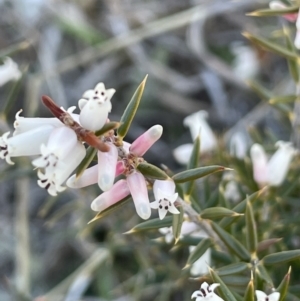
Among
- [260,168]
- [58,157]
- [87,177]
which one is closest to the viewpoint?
[58,157]

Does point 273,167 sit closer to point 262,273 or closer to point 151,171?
point 262,273

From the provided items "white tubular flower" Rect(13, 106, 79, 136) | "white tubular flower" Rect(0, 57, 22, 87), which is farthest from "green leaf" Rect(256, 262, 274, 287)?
"white tubular flower" Rect(0, 57, 22, 87)

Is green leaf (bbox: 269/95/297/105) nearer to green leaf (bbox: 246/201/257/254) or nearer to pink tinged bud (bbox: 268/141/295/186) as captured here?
pink tinged bud (bbox: 268/141/295/186)

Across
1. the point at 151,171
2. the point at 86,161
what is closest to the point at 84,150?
the point at 86,161

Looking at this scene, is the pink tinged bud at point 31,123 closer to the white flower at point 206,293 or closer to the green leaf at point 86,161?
the green leaf at point 86,161

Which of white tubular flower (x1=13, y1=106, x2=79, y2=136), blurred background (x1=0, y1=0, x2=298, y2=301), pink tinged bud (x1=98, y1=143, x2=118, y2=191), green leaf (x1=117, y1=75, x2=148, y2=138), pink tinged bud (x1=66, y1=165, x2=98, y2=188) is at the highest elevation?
white tubular flower (x1=13, y1=106, x2=79, y2=136)

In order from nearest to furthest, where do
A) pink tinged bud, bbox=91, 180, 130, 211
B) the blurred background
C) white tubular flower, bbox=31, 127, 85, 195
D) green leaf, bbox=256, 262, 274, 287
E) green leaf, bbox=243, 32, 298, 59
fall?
white tubular flower, bbox=31, 127, 85, 195 → pink tinged bud, bbox=91, 180, 130, 211 → green leaf, bbox=256, 262, 274, 287 → green leaf, bbox=243, 32, 298, 59 → the blurred background

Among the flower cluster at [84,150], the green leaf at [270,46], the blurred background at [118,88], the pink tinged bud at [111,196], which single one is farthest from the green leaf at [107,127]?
the blurred background at [118,88]
